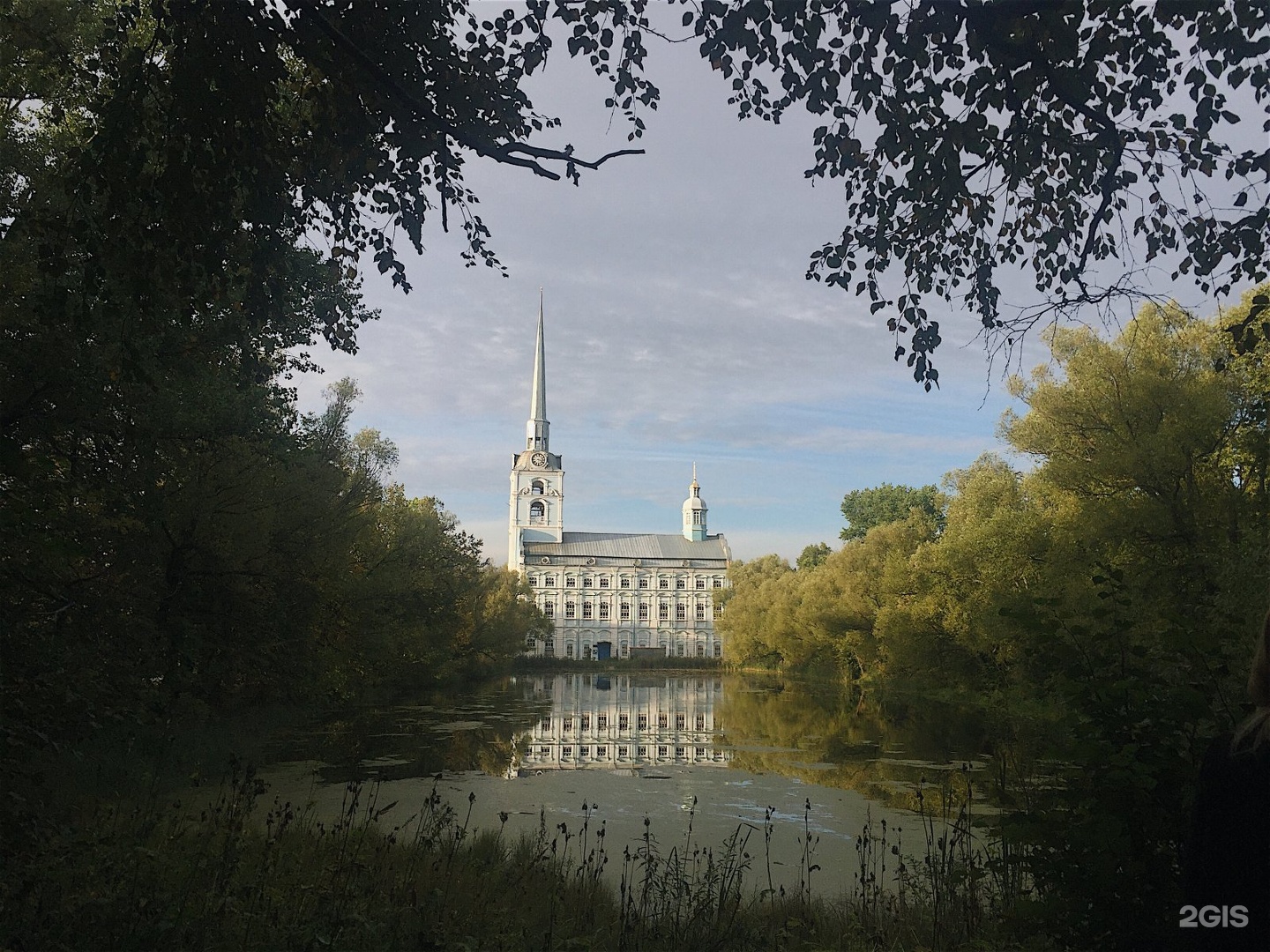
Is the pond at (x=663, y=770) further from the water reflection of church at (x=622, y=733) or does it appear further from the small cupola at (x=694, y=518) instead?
the small cupola at (x=694, y=518)

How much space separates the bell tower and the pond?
257 feet

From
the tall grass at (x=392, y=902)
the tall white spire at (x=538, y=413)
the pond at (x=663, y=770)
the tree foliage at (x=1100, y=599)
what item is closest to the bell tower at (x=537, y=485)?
the tall white spire at (x=538, y=413)

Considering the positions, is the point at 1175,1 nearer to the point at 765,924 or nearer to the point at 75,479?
the point at 765,924

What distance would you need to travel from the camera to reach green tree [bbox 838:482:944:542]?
2544 inches

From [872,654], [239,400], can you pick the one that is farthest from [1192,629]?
[872,654]

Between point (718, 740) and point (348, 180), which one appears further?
point (718, 740)

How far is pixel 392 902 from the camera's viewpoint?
18.4 feet

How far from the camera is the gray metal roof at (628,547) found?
10756 cm

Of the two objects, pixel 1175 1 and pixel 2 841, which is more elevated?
pixel 1175 1

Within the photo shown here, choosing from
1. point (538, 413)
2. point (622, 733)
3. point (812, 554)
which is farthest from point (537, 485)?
point (622, 733)

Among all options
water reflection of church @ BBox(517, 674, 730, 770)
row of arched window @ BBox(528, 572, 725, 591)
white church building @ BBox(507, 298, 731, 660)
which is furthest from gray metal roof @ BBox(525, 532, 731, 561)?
water reflection of church @ BBox(517, 674, 730, 770)

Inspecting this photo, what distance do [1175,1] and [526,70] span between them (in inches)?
119

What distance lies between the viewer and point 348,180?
16.5ft

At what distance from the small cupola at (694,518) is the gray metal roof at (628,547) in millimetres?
781
